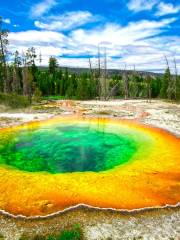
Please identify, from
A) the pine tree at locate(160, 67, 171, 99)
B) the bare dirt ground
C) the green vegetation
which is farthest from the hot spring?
the pine tree at locate(160, 67, 171, 99)

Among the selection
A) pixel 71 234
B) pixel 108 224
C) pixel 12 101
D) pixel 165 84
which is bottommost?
pixel 108 224

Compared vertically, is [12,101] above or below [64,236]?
above

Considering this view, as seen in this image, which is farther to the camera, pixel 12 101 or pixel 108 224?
pixel 12 101

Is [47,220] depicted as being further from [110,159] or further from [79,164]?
[110,159]

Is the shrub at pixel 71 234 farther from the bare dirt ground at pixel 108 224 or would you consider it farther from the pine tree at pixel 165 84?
the pine tree at pixel 165 84

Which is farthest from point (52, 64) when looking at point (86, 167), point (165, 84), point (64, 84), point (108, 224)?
point (108, 224)

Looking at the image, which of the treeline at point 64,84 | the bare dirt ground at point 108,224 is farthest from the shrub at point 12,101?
the bare dirt ground at point 108,224

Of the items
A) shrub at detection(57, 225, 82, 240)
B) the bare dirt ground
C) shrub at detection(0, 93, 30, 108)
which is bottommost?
the bare dirt ground

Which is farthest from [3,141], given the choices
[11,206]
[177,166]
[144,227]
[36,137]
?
[144,227]

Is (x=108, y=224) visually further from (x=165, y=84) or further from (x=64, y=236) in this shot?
(x=165, y=84)

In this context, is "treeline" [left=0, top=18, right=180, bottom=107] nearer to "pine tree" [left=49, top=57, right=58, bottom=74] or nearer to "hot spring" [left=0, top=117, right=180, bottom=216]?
"pine tree" [left=49, top=57, right=58, bottom=74]
